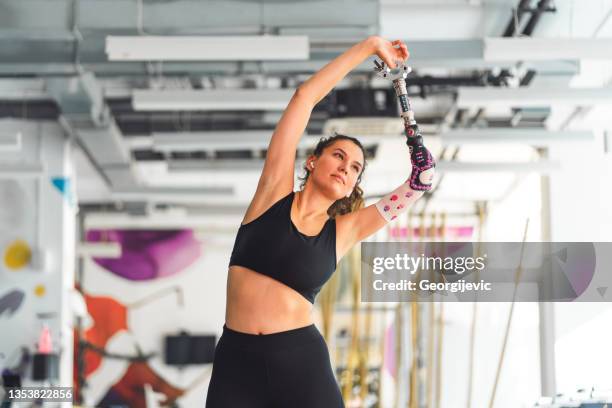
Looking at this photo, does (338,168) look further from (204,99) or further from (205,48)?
(204,99)

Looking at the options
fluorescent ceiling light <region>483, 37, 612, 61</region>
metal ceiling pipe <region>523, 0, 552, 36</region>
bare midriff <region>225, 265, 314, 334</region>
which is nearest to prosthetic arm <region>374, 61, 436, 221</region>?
bare midriff <region>225, 265, 314, 334</region>

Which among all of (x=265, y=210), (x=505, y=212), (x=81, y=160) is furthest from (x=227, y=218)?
(x=265, y=210)

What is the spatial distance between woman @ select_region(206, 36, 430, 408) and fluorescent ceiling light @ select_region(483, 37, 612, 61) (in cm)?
305

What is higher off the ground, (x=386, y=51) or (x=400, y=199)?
(x=386, y=51)

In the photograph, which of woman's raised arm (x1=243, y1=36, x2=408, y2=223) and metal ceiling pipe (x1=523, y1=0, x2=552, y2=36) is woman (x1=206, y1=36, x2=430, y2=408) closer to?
woman's raised arm (x1=243, y1=36, x2=408, y2=223)

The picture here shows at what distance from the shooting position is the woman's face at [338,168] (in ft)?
6.29

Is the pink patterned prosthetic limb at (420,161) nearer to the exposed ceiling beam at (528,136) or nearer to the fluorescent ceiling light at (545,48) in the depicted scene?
the fluorescent ceiling light at (545,48)

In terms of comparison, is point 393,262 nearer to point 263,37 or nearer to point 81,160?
point 81,160

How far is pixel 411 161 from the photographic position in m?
1.93

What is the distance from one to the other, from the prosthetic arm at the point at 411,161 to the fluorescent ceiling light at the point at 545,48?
9.88ft

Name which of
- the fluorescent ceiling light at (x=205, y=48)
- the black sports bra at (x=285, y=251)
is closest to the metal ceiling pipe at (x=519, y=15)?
the fluorescent ceiling light at (x=205, y=48)

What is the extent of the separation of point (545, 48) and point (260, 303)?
3.39 metres
